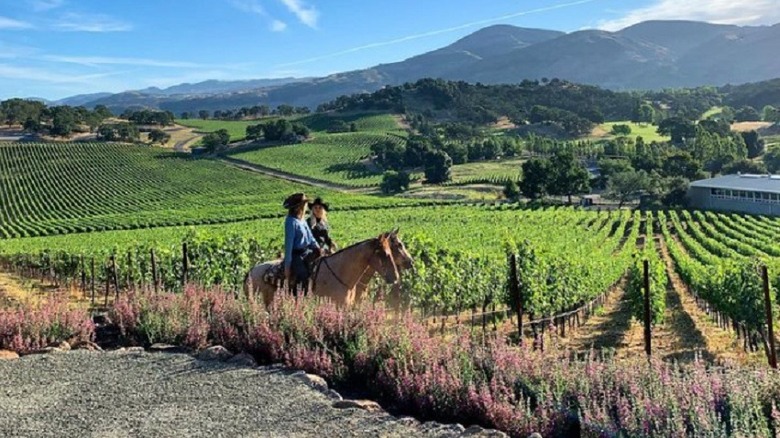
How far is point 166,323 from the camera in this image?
9641 mm

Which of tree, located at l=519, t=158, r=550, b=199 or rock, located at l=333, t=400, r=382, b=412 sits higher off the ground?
rock, located at l=333, t=400, r=382, b=412

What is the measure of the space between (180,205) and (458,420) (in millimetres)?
88101

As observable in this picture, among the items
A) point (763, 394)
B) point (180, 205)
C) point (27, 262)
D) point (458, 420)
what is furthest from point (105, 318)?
point (180, 205)

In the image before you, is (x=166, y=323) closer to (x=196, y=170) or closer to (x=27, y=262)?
(x=27, y=262)

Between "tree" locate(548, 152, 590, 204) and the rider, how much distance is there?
79.3 m

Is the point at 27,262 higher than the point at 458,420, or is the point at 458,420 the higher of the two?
the point at 458,420

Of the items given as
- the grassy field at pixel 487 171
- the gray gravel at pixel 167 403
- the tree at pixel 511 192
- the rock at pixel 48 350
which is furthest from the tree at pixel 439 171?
the gray gravel at pixel 167 403

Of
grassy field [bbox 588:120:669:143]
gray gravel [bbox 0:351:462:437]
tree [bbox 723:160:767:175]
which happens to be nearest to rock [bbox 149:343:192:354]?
gray gravel [bbox 0:351:462:437]

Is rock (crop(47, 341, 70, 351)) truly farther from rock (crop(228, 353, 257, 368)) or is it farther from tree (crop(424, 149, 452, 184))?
tree (crop(424, 149, 452, 184))

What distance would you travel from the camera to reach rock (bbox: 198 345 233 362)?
863 centimetres

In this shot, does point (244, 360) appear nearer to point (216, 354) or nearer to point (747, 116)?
point (216, 354)

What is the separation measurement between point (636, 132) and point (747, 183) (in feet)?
313

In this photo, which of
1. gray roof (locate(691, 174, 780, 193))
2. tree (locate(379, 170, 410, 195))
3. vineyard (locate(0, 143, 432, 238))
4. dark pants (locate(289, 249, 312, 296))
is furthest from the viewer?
tree (locate(379, 170, 410, 195))

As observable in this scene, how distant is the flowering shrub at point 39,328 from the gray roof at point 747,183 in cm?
7083
